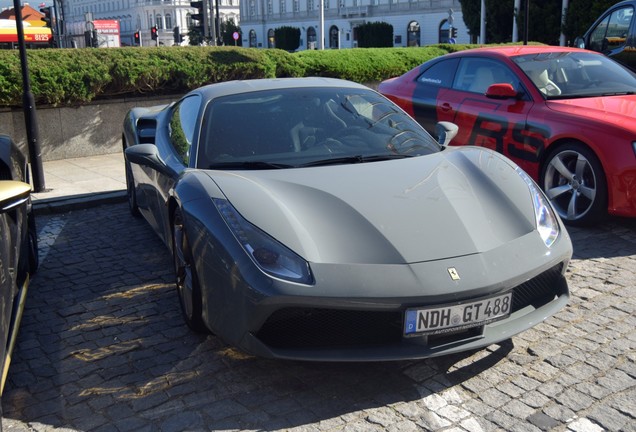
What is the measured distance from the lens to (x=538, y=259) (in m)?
3.53

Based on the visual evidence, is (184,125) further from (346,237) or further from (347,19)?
(347,19)

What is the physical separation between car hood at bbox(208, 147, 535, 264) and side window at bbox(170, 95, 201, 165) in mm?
553

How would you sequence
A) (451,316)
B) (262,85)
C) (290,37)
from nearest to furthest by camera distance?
(451,316) → (262,85) → (290,37)

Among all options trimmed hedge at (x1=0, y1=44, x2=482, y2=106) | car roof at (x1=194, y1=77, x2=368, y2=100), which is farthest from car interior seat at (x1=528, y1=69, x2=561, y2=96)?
trimmed hedge at (x1=0, y1=44, x2=482, y2=106)

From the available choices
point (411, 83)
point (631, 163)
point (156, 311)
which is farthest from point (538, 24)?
point (156, 311)

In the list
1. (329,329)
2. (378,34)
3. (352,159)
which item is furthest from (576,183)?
(378,34)

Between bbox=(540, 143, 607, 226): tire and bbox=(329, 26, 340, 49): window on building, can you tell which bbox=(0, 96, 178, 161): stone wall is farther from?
bbox=(329, 26, 340, 49): window on building

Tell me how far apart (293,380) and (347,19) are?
99.6m

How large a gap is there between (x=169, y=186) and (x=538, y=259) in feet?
7.39

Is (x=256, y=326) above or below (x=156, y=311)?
above

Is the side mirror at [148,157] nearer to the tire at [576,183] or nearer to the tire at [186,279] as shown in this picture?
the tire at [186,279]

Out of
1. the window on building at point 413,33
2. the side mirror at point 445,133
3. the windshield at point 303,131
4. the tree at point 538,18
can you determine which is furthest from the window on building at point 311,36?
the windshield at point 303,131

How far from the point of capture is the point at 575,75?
23.8 feet

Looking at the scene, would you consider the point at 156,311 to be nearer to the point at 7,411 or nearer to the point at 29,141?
the point at 7,411
